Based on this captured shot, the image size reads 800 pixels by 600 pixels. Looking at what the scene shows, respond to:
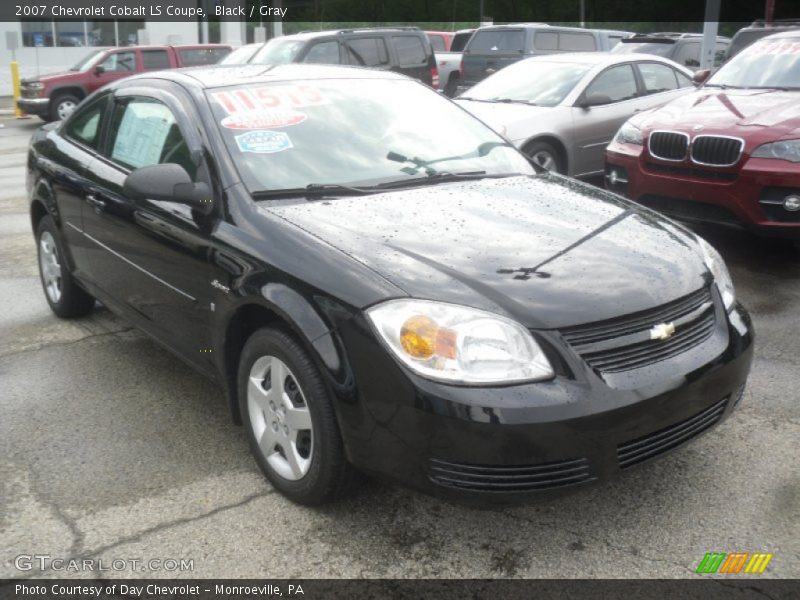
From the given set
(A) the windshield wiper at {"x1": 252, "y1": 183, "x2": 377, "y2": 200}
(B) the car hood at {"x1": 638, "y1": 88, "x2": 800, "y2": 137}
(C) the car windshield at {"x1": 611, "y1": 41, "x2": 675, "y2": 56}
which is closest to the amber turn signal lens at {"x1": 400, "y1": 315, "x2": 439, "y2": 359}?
(A) the windshield wiper at {"x1": 252, "y1": 183, "x2": 377, "y2": 200}

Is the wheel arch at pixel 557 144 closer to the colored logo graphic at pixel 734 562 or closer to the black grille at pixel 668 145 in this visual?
the black grille at pixel 668 145

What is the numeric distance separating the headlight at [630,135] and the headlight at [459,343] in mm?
4445

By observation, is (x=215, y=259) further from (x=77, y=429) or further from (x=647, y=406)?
(x=647, y=406)

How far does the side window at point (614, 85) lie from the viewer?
9.20 meters

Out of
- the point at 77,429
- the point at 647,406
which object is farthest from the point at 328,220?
the point at 77,429

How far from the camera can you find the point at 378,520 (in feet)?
10.1

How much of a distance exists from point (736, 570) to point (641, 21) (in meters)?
50.5

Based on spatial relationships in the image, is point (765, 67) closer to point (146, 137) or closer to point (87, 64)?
point (146, 137)

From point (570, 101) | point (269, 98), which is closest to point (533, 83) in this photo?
point (570, 101)

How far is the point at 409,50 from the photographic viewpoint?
15305 millimetres

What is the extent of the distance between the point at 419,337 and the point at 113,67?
1809cm

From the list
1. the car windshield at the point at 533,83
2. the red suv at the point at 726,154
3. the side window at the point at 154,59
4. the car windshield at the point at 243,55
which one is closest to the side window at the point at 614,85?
the car windshield at the point at 533,83

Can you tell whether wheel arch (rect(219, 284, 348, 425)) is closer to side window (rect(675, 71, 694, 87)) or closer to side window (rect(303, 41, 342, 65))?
side window (rect(675, 71, 694, 87))

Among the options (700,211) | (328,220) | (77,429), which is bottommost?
(77,429)
